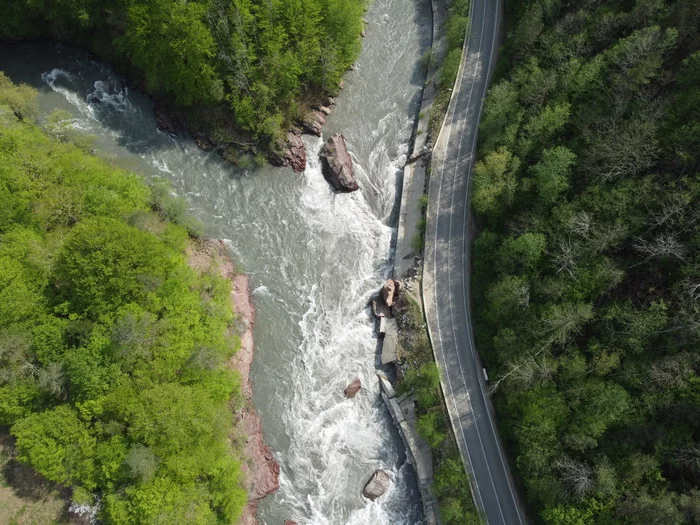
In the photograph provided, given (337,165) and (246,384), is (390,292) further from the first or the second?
(246,384)

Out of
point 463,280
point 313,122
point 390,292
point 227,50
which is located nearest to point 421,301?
point 390,292

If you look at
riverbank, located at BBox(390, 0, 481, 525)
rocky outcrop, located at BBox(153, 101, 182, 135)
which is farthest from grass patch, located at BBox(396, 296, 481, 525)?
rocky outcrop, located at BBox(153, 101, 182, 135)

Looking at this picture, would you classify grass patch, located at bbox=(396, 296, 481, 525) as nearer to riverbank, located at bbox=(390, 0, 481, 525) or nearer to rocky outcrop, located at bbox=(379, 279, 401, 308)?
riverbank, located at bbox=(390, 0, 481, 525)

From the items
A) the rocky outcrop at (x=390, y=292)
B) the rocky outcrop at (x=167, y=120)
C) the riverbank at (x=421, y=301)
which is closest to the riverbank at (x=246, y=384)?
the rocky outcrop at (x=390, y=292)

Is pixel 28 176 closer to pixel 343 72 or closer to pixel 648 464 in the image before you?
pixel 343 72

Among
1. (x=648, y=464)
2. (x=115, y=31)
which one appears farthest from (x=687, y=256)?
(x=115, y=31)

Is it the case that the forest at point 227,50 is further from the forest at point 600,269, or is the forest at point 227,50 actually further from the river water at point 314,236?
the forest at point 600,269
